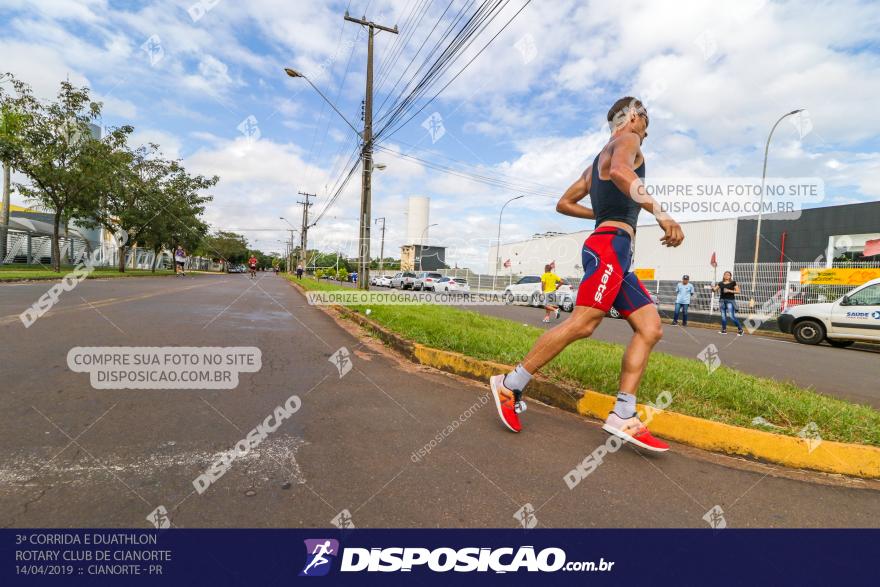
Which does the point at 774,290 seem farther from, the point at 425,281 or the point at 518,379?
the point at 425,281

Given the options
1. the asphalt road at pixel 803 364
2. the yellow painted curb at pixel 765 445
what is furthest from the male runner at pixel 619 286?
the asphalt road at pixel 803 364

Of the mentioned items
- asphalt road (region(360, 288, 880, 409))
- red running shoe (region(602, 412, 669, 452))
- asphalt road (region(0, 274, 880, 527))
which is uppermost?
red running shoe (region(602, 412, 669, 452))

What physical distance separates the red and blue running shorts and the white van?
10.6 metres

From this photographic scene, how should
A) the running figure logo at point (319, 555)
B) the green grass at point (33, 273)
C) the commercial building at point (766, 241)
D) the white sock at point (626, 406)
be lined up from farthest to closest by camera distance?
1. the commercial building at point (766, 241)
2. the green grass at point (33, 273)
3. the white sock at point (626, 406)
4. the running figure logo at point (319, 555)

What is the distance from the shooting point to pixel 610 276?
272 cm

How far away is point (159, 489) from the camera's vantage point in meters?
1.97

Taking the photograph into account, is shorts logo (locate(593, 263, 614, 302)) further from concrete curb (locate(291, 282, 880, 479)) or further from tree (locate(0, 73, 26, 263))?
tree (locate(0, 73, 26, 263))

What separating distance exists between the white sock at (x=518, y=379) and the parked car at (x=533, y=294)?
1550 centimetres

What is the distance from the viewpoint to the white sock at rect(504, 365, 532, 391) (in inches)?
112

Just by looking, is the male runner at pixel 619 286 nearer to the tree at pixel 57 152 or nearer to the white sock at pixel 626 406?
the white sock at pixel 626 406

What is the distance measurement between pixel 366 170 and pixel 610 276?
11773 millimetres

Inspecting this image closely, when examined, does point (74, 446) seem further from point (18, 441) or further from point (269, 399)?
point (269, 399)

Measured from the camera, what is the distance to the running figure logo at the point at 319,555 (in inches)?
61.8

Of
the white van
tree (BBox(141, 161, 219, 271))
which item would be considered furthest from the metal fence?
tree (BBox(141, 161, 219, 271))
